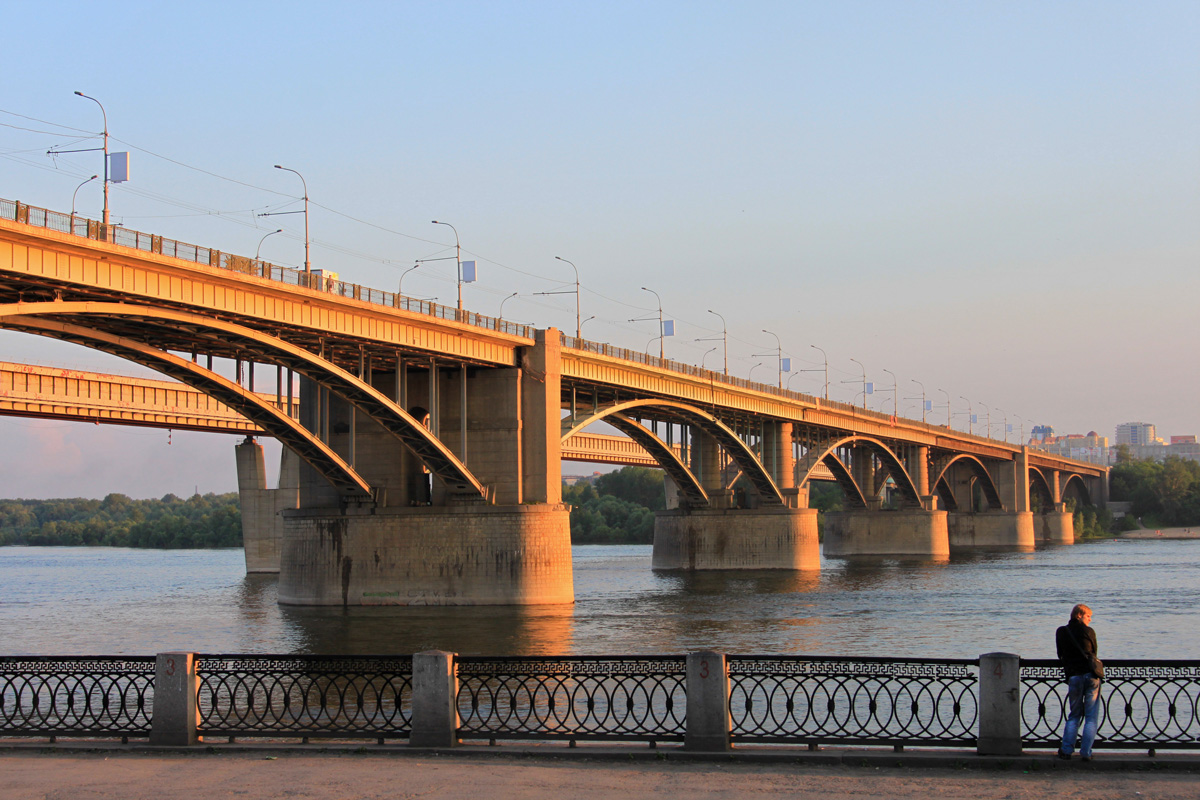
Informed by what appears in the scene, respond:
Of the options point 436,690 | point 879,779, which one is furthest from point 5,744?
point 879,779

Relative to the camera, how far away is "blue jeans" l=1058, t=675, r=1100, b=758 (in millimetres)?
11875

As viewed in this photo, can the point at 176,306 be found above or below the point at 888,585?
above

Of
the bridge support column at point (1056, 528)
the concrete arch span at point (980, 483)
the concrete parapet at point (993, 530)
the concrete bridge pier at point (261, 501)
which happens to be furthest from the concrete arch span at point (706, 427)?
the bridge support column at point (1056, 528)

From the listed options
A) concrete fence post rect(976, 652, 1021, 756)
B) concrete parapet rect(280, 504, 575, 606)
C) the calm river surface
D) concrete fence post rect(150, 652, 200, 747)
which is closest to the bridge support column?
the calm river surface

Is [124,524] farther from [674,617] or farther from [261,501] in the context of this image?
[674,617]

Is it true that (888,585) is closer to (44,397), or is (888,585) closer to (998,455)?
(44,397)

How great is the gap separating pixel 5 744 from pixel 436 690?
4760 mm

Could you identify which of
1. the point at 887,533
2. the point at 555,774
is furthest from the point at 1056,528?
the point at 555,774

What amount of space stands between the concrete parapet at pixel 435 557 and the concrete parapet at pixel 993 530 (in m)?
82.7

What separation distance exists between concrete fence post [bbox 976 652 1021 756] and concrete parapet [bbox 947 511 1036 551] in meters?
110

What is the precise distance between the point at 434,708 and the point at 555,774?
5.48 feet

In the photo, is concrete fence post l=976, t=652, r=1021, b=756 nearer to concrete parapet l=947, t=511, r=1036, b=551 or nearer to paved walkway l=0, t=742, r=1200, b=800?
paved walkway l=0, t=742, r=1200, b=800

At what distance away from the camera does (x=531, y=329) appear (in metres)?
47.4

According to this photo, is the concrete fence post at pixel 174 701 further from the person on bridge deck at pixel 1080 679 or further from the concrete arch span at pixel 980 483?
the concrete arch span at pixel 980 483
